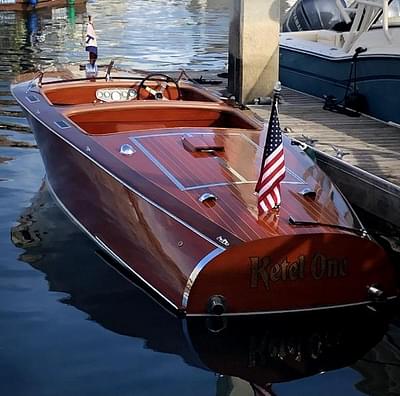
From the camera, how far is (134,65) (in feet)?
61.0

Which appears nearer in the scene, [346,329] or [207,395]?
[207,395]

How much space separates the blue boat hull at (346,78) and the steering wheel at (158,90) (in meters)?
2.38

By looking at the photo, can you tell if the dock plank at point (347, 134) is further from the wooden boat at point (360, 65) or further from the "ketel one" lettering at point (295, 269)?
the "ketel one" lettering at point (295, 269)

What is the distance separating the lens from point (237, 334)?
5512 mm

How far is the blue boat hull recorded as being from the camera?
913 centimetres

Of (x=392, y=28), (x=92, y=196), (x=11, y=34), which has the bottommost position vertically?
(x=11, y=34)

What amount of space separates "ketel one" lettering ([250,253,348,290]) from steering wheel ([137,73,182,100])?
3739 mm

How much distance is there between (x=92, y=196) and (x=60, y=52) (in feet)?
48.7

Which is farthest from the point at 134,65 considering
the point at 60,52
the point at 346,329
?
the point at 346,329

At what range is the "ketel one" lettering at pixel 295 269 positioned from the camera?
5316 mm

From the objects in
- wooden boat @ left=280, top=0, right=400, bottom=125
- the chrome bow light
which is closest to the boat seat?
wooden boat @ left=280, top=0, right=400, bottom=125

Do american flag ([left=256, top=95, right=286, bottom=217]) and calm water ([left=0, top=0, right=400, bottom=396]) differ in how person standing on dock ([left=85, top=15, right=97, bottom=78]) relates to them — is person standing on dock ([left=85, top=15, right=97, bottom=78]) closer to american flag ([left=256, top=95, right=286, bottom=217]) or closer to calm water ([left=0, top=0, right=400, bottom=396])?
calm water ([left=0, top=0, right=400, bottom=396])

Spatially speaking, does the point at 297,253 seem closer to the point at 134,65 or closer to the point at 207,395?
the point at 207,395

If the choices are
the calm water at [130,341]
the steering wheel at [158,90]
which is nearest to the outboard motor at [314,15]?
the steering wheel at [158,90]
